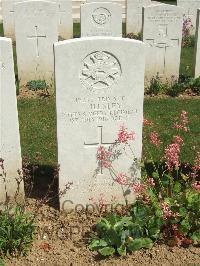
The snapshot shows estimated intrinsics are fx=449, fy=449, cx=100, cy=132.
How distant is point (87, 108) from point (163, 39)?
517cm

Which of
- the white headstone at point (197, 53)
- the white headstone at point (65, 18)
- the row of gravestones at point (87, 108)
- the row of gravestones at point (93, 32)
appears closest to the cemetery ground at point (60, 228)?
the row of gravestones at point (87, 108)

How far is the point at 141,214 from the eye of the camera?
14.7 feet

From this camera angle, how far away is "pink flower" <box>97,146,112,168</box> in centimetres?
482

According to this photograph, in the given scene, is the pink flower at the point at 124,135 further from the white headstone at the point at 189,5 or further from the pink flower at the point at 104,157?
the white headstone at the point at 189,5

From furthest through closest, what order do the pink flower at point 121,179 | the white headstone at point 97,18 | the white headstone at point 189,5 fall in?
the white headstone at point 189,5 < the white headstone at point 97,18 < the pink flower at point 121,179

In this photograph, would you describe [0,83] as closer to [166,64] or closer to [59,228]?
[59,228]

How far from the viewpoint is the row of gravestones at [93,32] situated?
8945 mm

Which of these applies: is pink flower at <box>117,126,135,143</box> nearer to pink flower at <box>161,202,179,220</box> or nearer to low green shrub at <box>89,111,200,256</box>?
low green shrub at <box>89,111,200,256</box>

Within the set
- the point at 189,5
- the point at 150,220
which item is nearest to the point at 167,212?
the point at 150,220

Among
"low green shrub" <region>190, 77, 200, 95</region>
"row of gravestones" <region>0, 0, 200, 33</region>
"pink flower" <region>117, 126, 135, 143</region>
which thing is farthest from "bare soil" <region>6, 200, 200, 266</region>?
"row of gravestones" <region>0, 0, 200, 33</region>

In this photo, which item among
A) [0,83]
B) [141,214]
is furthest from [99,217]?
[0,83]

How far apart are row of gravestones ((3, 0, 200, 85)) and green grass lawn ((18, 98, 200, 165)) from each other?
1.16 m

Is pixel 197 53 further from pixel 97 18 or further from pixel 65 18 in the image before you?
pixel 65 18

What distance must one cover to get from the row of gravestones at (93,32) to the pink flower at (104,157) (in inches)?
193
